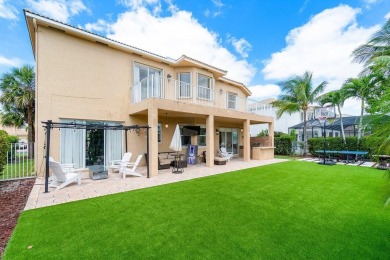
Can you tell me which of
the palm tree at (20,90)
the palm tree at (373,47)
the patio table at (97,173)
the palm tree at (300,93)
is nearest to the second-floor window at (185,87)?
the patio table at (97,173)

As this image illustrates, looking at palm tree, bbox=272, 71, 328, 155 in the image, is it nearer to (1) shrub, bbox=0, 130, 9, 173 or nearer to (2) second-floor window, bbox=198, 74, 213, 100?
(2) second-floor window, bbox=198, 74, 213, 100

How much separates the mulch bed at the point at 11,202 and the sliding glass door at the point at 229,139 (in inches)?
550

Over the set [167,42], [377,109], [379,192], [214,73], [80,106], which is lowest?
[379,192]

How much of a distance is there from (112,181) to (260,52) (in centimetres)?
2171

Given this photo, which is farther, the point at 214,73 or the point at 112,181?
the point at 214,73

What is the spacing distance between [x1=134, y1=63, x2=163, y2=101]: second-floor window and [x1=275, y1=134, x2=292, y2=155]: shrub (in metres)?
14.4

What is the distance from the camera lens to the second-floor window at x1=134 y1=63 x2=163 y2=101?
11.0m

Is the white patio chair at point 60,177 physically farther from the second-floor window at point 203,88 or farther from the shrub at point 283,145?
the shrub at point 283,145

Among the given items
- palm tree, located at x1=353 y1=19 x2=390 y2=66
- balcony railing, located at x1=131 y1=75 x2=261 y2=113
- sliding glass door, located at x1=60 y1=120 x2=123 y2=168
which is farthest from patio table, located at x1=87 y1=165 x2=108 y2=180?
palm tree, located at x1=353 y1=19 x2=390 y2=66

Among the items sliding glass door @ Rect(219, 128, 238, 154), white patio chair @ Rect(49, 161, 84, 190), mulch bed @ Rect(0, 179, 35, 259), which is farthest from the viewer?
sliding glass door @ Rect(219, 128, 238, 154)

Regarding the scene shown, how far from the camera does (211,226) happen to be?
4062mm

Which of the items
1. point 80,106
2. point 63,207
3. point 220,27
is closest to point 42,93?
point 80,106

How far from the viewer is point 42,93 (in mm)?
8742

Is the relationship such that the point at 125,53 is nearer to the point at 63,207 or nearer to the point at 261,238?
the point at 63,207
